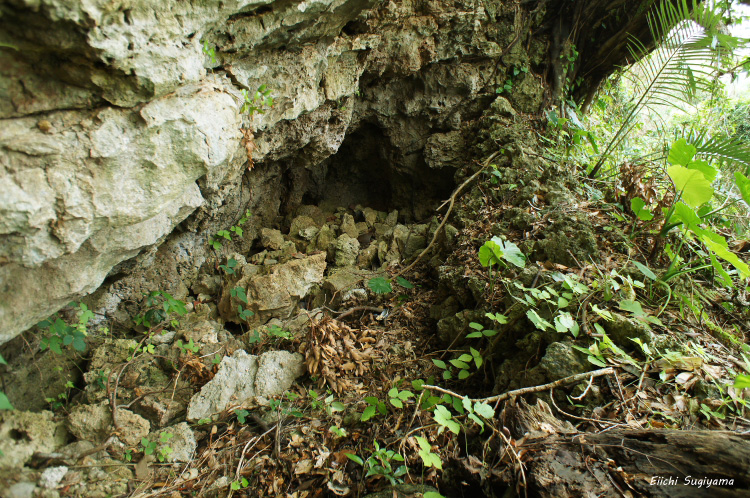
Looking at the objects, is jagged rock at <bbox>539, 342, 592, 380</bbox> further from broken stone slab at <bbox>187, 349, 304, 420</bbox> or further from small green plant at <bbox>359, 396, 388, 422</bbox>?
broken stone slab at <bbox>187, 349, 304, 420</bbox>

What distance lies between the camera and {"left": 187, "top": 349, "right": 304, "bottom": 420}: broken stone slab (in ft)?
8.15

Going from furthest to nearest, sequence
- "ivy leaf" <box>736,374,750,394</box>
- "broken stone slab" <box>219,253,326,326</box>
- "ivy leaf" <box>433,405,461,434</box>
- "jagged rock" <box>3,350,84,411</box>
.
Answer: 1. "broken stone slab" <box>219,253,326,326</box>
2. "jagged rock" <box>3,350,84,411</box>
3. "ivy leaf" <box>433,405,461,434</box>
4. "ivy leaf" <box>736,374,750,394</box>

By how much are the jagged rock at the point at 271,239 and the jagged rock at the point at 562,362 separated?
314 cm

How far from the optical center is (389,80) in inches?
166

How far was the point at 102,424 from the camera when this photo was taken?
89.4 inches

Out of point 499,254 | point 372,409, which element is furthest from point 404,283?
point 372,409

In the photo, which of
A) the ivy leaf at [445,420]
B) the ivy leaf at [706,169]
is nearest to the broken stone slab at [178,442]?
the ivy leaf at [445,420]

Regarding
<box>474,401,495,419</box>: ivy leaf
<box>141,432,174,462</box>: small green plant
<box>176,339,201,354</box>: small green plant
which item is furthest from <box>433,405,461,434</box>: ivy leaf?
<box>176,339,201,354</box>: small green plant

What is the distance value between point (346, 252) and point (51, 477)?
9.13 ft

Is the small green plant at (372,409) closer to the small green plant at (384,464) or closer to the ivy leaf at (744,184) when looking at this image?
the small green plant at (384,464)

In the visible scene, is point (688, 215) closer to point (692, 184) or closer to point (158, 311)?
point (692, 184)

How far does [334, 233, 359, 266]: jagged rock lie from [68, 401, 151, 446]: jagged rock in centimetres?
222

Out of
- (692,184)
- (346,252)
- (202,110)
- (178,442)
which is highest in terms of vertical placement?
(202,110)

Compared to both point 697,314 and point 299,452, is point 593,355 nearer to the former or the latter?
point 697,314
